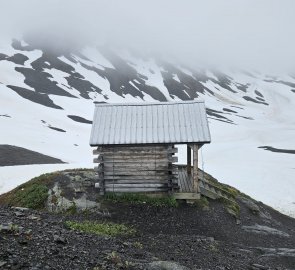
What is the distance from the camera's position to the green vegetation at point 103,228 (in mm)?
13023

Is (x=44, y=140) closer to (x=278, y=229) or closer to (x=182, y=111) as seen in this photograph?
(x=182, y=111)

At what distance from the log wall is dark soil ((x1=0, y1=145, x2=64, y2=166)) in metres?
16.0

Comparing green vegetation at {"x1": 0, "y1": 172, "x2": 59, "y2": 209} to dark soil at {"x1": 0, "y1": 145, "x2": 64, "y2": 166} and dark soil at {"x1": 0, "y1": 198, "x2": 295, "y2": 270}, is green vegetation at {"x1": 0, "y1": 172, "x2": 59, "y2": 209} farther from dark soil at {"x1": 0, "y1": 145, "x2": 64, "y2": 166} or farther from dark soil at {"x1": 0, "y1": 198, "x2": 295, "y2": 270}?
dark soil at {"x1": 0, "y1": 145, "x2": 64, "y2": 166}

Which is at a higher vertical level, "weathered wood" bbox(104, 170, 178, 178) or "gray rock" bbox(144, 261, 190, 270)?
"weathered wood" bbox(104, 170, 178, 178)

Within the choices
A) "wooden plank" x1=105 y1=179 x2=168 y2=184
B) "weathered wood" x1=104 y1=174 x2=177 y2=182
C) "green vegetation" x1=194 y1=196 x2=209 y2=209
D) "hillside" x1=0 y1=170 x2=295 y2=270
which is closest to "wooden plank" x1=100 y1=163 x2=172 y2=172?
"weathered wood" x1=104 y1=174 x2=177 y2=182

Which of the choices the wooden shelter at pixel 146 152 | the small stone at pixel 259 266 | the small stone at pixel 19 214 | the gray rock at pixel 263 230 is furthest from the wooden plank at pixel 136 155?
the small stone at pixel 259 266

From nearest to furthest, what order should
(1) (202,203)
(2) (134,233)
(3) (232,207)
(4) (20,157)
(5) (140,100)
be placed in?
1. (2) (134,233)
2. (1) (202,203)
3. (3) (232,207)
4. (4) (20,157)
5. (5) (140,100)

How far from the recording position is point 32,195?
18266 millimetres

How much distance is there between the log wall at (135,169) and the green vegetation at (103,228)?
355 cm

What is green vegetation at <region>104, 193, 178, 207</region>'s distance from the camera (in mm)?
17688

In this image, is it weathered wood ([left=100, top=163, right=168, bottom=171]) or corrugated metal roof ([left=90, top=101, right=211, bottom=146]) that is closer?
corrugated metal roof ([left=90, top=101, right=211, bottom=146])

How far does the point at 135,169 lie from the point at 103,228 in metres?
4.98

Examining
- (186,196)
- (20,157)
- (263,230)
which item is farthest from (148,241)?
(20,157)

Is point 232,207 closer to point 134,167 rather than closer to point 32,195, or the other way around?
point 134,167
